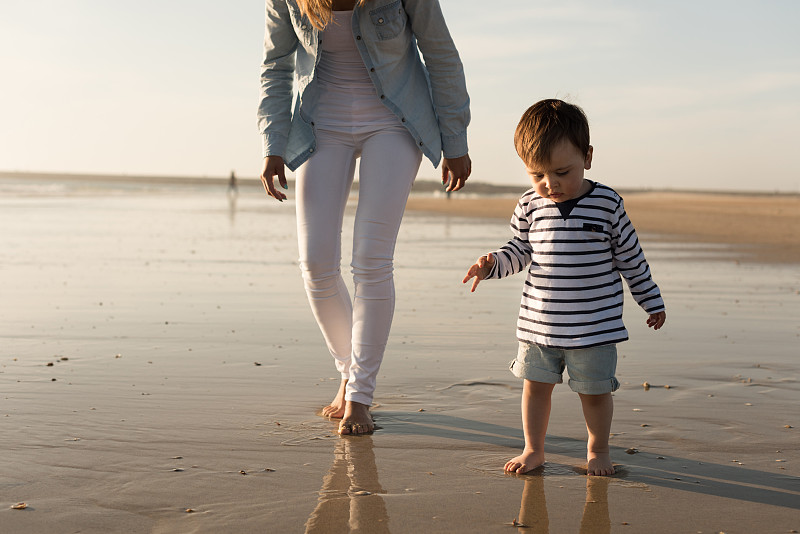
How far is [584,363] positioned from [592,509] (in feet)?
1.79

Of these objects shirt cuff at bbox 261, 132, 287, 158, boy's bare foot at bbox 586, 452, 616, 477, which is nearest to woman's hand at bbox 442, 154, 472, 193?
shirt cuff at bbox 261, 132, 287, 158

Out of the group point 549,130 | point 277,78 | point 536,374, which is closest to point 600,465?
point 536,374

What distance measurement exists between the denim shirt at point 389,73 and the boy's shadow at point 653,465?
1095 millimetres

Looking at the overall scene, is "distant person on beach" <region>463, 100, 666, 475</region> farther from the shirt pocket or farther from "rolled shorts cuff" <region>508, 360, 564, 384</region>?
the shirt pocket

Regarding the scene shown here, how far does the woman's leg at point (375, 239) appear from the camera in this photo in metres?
3.50

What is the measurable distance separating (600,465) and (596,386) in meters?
0.26

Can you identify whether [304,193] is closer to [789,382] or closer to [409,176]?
[409,176]

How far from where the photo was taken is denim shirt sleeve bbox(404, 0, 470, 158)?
3.56 metres

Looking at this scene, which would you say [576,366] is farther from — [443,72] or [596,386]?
[443,72]

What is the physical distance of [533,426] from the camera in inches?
115

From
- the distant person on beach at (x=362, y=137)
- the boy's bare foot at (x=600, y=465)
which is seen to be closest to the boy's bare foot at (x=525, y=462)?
the boy's bare foot at (x=600, y=465)

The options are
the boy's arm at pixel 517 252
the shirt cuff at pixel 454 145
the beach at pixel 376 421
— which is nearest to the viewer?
the beach at pixel 376 421

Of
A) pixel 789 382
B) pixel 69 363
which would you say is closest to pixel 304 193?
pixel 69 363

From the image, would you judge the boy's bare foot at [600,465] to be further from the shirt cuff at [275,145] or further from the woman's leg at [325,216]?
the shirt cuff at [275,145]
